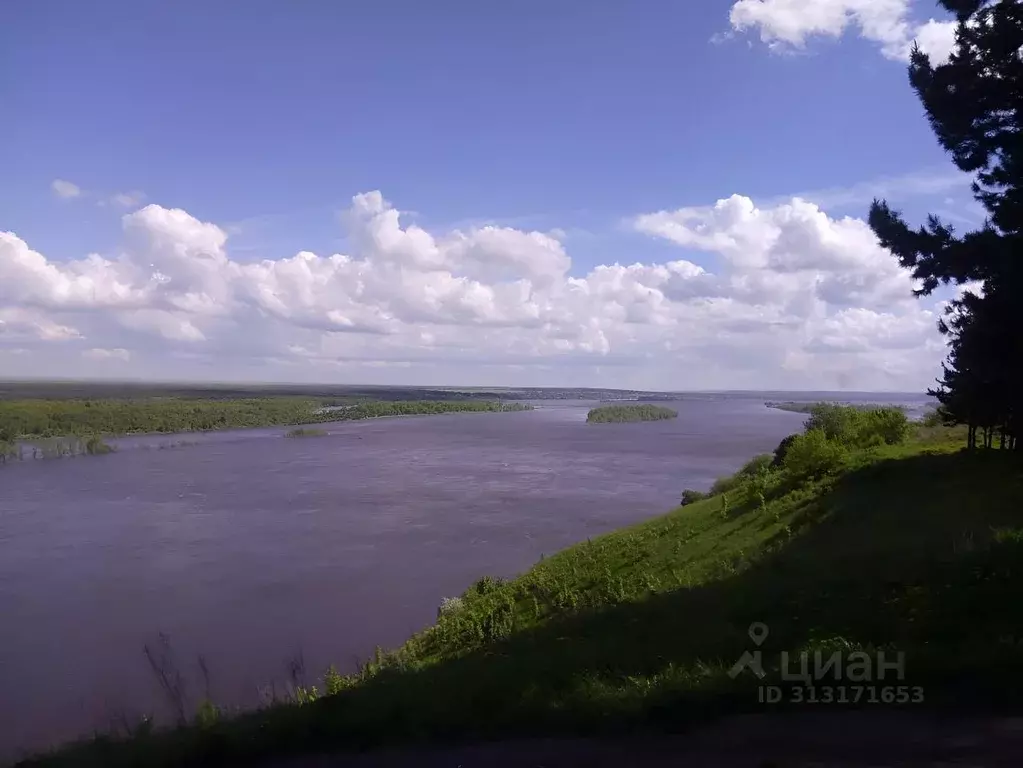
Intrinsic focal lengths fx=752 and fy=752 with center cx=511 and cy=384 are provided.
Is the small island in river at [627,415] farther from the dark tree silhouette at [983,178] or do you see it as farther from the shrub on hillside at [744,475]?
the dark tree silhouette at [983,178]

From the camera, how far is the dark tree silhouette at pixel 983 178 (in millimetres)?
8445

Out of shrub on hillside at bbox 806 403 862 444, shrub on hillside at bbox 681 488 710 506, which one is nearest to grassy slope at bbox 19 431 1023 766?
shrub on hillside at bbox 806 403 862 444

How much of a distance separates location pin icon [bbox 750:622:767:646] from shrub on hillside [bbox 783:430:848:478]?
1330 cm

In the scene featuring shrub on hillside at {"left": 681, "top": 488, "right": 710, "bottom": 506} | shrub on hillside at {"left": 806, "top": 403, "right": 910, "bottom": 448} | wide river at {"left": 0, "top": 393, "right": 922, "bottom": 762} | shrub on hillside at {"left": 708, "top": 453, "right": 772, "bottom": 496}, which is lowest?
wide river at {"left": 0, "top": 393, "right": 922, "bottom": 762}

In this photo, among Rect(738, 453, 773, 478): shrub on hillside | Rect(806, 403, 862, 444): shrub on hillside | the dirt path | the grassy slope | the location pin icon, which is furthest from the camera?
Rect(738, 453, 773, 478): shrub on hillside

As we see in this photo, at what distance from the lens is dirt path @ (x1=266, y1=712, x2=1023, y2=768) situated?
3.64 metres

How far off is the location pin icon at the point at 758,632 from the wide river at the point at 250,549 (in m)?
6.58

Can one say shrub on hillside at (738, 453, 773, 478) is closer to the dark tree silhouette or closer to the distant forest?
the dark tree silhouette

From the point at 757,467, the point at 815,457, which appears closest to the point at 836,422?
the point at 757,467

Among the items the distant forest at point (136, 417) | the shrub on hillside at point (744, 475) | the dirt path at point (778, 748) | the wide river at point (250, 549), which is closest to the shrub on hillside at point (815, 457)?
the shrub on hillside at point (744, 475)

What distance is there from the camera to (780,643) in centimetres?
571

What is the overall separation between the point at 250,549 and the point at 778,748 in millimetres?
22771

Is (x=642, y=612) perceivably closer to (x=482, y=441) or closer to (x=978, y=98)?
(x=978, y=98)

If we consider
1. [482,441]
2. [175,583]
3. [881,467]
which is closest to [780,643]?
[881,467]
